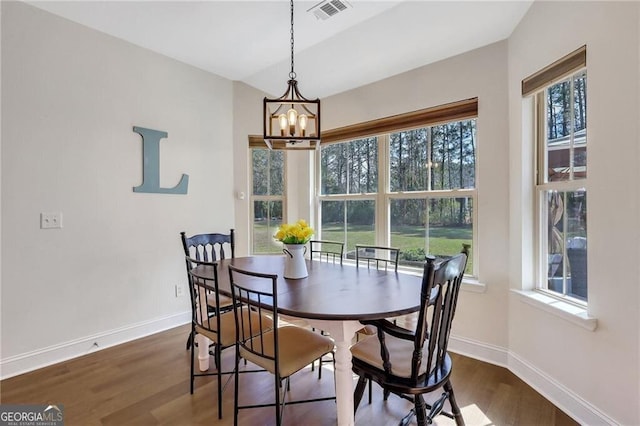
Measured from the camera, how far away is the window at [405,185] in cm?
280

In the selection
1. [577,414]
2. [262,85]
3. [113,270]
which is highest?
[262,85]

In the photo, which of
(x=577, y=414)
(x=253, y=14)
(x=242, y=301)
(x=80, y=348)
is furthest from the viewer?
(x=80, y=348)

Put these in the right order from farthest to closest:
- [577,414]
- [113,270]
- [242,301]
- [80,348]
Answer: [113,270]
[80,348]
[577,414]
[242,301]

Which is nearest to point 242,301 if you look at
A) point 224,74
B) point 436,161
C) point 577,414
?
point 577,414

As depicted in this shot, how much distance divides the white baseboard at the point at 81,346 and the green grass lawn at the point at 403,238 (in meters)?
1.23

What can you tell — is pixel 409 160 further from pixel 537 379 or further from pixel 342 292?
pixel 537 379

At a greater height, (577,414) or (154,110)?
(154,110)

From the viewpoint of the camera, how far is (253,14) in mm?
2430

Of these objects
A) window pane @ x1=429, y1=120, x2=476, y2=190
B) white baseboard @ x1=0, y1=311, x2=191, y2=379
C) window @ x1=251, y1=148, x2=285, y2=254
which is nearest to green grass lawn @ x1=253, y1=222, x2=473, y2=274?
window @ x1=251, y1=148, x2=285, y2=254

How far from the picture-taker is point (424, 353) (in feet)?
5.30

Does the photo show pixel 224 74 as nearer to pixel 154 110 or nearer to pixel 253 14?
pixel 154 110

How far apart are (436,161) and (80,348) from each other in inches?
138

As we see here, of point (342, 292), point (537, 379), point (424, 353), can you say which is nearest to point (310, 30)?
point (342, 292)

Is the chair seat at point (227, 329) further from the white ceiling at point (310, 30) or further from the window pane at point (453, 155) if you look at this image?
the white ceiling at point (310, 30)
